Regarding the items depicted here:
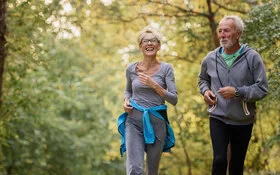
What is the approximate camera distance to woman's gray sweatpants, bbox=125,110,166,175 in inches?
250

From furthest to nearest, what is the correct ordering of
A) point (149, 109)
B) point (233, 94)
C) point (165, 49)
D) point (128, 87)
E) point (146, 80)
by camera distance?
point (165, 49)
point (128, 87)
point (149, 109)
point (146, 80)
point (233, 94)

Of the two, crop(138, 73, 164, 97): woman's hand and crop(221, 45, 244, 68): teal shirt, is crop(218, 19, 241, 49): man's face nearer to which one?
crop(221, 45, 244, 68): teal shirt

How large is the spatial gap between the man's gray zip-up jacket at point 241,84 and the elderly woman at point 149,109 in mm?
509

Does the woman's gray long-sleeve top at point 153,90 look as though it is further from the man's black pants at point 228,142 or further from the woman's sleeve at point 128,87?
the man's black pants at point 228,142

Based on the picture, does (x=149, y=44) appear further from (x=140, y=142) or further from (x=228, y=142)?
(x=228, y=142)

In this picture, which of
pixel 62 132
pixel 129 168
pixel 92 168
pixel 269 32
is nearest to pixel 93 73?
pixel 92 168

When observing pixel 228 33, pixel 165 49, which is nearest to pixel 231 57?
pixel 228 33

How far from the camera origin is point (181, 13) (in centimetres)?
1218

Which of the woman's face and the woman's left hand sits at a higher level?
the woman's face

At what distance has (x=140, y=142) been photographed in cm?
639

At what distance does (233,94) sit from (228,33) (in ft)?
2.14

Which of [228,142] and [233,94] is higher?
[233,94]

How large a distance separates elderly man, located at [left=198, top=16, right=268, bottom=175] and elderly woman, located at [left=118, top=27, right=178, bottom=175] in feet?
1.63

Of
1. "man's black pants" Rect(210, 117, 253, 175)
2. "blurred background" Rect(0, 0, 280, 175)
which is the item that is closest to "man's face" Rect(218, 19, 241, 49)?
"man's black pants" Rect(210, 117, 253, 175)
